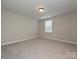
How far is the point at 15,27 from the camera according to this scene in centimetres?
598

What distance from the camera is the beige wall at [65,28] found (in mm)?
5249

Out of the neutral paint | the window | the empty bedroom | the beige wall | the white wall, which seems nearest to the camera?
the neutral paint

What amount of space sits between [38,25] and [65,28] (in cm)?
379

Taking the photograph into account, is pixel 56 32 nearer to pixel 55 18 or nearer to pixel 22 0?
pixel 55 18

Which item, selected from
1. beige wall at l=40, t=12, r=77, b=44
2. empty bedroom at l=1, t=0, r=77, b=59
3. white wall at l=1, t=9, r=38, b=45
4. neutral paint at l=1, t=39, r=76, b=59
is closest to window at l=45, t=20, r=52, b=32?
empty bedroom at l=1, t=0, r=77, b=59

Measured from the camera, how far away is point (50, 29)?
792 cm

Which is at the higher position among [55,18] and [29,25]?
[55,18]

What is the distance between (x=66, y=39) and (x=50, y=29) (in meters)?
2.31

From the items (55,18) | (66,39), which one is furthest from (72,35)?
(55,18)

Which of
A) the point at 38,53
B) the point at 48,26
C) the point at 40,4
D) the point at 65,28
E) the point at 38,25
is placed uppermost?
the point at 40,4

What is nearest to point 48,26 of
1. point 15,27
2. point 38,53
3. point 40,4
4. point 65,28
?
point 65,28

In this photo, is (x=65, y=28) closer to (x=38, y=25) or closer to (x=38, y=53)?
(x=38, y=53)

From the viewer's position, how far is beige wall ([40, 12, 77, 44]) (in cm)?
525

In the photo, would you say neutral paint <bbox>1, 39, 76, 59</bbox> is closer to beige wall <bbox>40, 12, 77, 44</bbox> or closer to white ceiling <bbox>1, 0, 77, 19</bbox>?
beige wall <bbox>40, 12, 77, 44</bbox>
